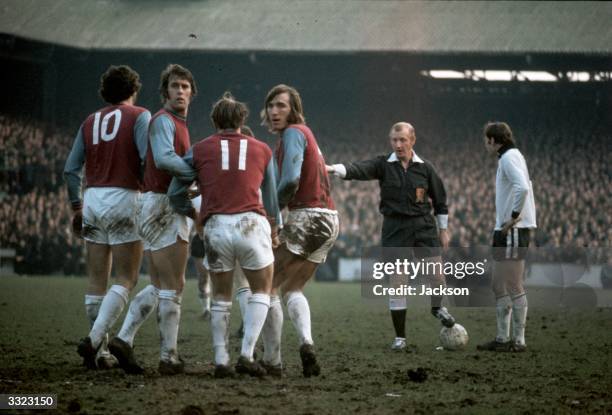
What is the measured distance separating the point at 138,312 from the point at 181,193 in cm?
96

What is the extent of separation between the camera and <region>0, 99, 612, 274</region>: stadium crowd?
26.9m

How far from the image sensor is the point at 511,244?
380 inches

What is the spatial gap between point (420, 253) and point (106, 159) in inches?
148

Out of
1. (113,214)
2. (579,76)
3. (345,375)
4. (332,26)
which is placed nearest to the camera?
(113,214)

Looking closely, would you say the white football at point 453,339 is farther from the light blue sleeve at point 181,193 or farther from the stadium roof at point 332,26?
the stadium roof at point 332,26

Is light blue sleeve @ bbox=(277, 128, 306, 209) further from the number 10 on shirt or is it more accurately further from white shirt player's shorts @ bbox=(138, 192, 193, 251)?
white shirt player's shorts @ bbox=(138, 192, 193, 251)

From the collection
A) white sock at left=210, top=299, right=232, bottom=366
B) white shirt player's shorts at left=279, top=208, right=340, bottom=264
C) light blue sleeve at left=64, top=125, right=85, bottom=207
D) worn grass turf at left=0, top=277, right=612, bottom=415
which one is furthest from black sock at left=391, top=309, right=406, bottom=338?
light blue sleeve at left=64, top=125, right=85, bottom=207

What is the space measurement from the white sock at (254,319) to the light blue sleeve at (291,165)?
0.73 m

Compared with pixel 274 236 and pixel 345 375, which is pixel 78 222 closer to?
pixel 274 236

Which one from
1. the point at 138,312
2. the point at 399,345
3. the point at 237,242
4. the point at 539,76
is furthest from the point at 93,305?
the point at 539,76

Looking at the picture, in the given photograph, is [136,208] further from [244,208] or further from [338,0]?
[338,0]

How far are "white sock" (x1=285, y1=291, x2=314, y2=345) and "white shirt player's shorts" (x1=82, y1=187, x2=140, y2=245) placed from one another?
1257mm

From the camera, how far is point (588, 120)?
30.9 m

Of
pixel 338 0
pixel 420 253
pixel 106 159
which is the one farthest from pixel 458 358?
pixel 338 0
